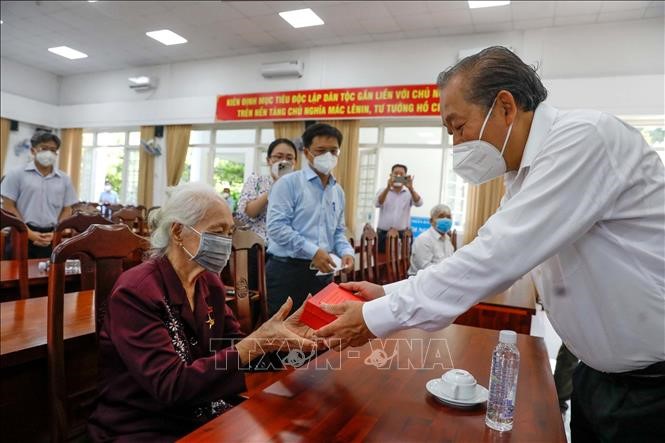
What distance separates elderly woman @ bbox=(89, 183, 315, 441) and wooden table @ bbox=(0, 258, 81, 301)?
4.27 feet

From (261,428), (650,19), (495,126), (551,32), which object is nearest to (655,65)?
(650,19)

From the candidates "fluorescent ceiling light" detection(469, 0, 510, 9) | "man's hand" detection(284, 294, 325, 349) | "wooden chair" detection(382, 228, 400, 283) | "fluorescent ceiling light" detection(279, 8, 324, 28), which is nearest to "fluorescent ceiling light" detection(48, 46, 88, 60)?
"fluorescent ceiling light" detection(279, 8, 324, 28)

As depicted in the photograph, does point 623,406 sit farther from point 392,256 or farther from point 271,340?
point 392,256

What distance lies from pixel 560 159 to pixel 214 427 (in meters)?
0.85

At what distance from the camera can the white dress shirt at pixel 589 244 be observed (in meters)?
0.88

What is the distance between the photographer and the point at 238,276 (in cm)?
168

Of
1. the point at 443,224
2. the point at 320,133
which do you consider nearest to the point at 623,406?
the point at 320,133

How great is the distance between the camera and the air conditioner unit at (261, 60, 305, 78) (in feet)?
24.3

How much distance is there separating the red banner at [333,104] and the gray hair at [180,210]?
540 centimetres

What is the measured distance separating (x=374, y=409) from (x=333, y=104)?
6.62 m

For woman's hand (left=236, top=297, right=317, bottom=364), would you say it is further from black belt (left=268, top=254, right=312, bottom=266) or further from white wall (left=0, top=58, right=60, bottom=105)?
white wall (left=0, top=58, right=60, bottom=105)

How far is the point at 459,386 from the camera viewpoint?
0.98m

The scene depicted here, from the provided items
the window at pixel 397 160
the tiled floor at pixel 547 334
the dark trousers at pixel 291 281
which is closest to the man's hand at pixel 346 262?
the dark trousers at pixel 291 281

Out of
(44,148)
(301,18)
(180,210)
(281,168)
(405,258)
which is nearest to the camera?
(180,210)
